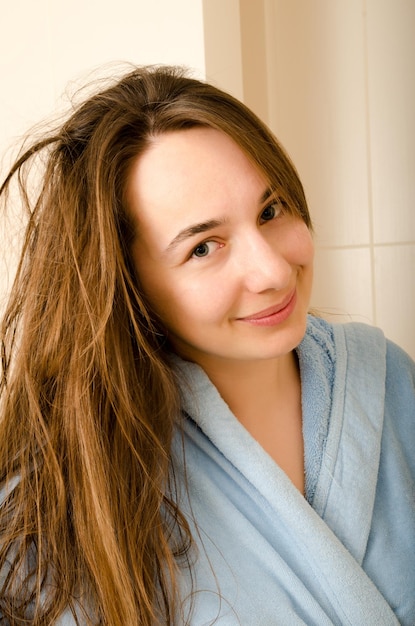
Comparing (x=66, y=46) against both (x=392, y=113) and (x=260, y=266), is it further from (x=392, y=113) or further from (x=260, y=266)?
(x=260, y=266)

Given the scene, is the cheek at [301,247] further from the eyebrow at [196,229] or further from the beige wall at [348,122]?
the beige wall at [348,122]

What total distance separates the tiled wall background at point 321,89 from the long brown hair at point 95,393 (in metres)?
0.31

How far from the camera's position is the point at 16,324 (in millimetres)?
1095

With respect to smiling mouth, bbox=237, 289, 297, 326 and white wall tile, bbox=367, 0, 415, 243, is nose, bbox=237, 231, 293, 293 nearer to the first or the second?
smiling mouth, bbox=237, 289, 297, 326

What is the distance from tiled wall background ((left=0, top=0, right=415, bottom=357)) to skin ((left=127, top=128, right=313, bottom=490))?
1.23 ft

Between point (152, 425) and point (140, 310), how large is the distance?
151 millimetres

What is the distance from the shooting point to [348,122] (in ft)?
4.62

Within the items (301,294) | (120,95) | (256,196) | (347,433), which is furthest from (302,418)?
(120,95)

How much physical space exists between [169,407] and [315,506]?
0.24 m

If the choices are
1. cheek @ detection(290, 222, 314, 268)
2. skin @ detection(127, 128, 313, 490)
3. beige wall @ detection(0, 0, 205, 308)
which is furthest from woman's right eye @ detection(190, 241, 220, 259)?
beige wall @ detection(0, 0, 205, 308)

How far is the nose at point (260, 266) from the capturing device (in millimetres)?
938

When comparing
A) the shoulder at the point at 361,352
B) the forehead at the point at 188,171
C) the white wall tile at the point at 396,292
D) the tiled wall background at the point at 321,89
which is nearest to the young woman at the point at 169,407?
the forehead at the point at 188,171

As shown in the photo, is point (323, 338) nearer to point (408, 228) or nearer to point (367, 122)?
point (408, 228)

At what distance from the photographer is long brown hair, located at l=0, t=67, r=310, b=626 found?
946 millimetres
